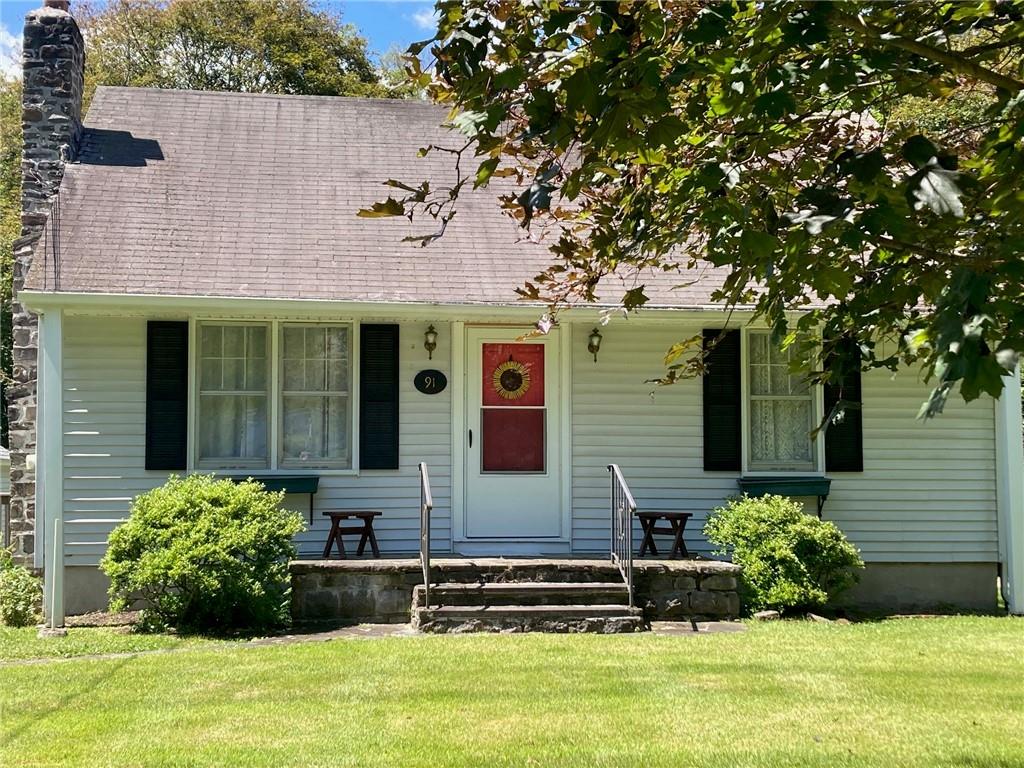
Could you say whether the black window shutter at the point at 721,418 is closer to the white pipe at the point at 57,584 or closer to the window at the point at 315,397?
the window at the point at 315,397

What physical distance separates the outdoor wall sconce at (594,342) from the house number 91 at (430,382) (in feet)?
4.73

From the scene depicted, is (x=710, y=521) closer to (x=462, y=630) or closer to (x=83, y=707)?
(x=462, y=630)

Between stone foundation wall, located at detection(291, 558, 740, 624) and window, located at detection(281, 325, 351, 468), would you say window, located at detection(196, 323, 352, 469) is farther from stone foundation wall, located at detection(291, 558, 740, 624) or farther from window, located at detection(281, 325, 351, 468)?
stone foundation wall, located at detection(291, 558, 740, 624)

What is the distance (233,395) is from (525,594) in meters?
3.44

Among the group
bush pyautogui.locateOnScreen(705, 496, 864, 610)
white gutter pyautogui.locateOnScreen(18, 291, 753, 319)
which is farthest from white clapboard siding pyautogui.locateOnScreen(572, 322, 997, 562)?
bush pyautogui.locateOnScreen(705, 496, 864, 610)

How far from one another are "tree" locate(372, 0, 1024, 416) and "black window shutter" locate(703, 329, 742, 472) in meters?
5.50

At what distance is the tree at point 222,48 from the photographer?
26656mm

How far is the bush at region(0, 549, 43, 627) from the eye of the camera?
8852mm

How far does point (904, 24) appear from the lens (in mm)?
3955

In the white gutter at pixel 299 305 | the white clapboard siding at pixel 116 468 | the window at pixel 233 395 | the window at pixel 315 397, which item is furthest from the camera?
the window at pixel 315 397

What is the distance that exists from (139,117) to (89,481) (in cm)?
475

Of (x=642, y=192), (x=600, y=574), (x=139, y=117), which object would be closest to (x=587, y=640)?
(x=600, y=574)

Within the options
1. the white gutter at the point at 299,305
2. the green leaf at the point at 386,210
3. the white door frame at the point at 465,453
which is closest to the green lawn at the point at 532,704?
the white door frame at the point at 465,453

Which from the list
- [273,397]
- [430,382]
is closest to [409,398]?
[430,382]
